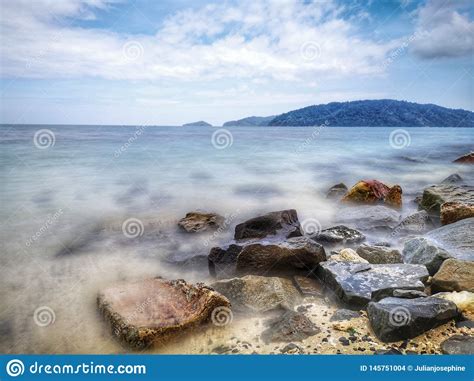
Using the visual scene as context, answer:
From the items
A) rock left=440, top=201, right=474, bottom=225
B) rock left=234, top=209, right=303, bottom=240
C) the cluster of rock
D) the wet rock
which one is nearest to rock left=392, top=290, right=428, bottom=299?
the cluster of rock

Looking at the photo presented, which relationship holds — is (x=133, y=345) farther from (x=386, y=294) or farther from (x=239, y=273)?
(x=386, y=294)

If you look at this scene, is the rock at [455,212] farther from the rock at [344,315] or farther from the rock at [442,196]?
the rock at [344,315]

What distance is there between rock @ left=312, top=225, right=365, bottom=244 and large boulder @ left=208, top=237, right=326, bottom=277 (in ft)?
4.47

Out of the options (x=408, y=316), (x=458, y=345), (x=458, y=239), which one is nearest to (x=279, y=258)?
(x=408, y=316)

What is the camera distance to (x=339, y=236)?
22.5 ft

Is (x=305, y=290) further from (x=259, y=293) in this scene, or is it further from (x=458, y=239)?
(x=458, y=239)

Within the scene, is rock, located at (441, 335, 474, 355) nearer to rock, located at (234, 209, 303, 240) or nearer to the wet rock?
rock, located at (234, 209, 303, 240)

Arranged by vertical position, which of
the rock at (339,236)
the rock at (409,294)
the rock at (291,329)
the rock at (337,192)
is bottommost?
the rock at (291,329)

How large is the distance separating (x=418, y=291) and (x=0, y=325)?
4.63 meters

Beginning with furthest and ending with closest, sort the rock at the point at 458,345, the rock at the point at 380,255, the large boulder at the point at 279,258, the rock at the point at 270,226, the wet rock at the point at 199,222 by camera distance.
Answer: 1. the wet rock at the point at 199,222
2. the rock at the point at 270,226
3. the rock at the point at 380,255
4. the large boulder at the point at 279,258
5. the rock at the point at 458,345

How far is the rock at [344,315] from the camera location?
4.02 m

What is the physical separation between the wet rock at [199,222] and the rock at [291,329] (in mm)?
3920

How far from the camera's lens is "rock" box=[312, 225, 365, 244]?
22.2ft

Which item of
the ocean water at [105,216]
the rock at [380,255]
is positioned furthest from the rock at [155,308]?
the rock at [380,255]
